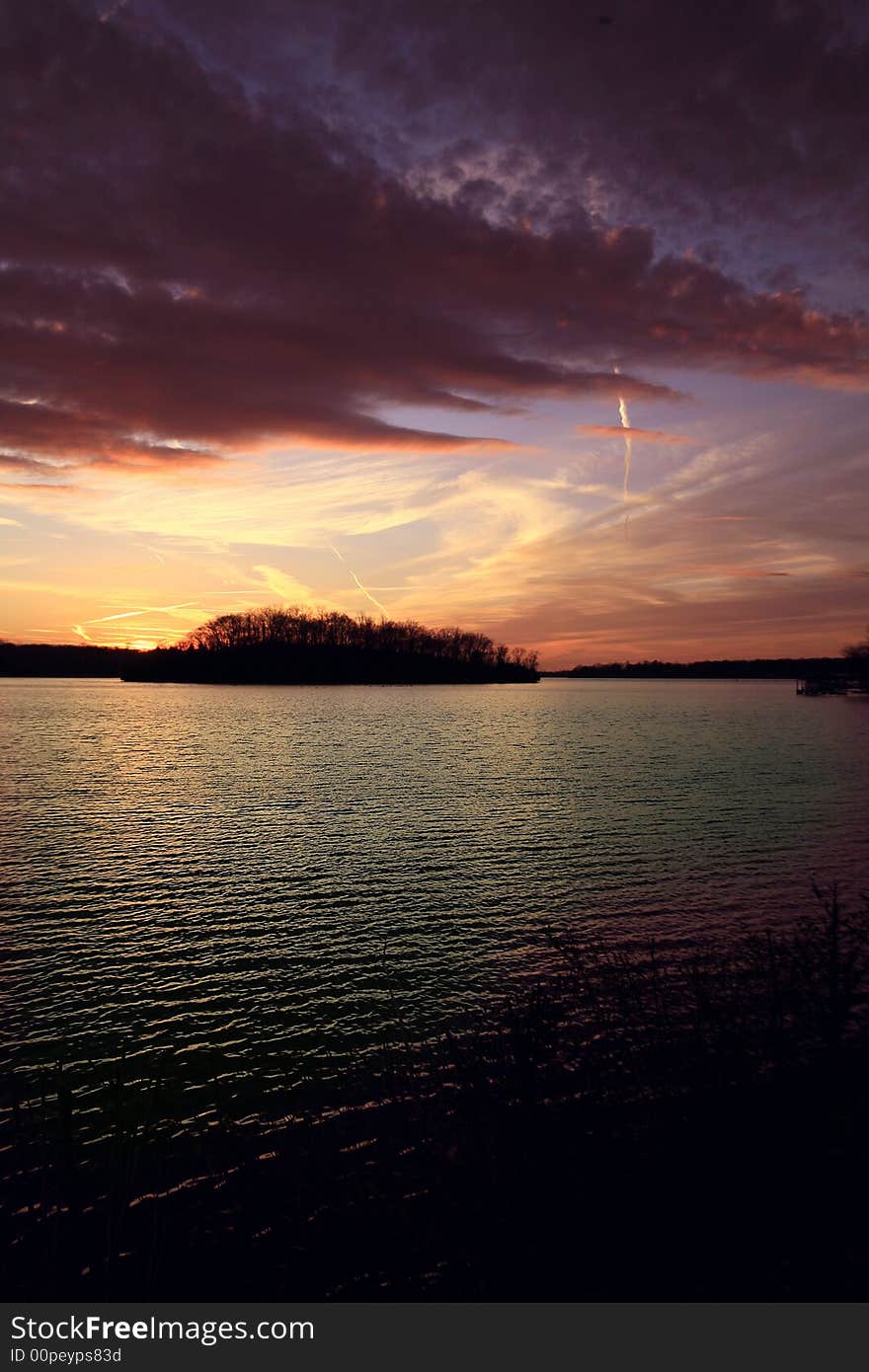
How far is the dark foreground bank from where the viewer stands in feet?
28.8

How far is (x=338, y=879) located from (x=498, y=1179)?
2216 cm

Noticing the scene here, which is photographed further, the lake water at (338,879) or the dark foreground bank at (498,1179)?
the lake water at (338,879)

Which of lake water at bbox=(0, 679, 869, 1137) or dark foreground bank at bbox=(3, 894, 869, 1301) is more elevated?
dark foreground bank at bbox=(3, 894, 869, 1301)

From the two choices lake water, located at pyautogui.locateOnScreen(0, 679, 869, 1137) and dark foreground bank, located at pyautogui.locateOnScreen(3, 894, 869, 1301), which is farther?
lake water, located at pyautogui.locateOnScreen(0, 679, 869, 1137)

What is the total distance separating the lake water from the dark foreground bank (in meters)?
2.04

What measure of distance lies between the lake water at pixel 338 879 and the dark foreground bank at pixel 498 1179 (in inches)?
80.3

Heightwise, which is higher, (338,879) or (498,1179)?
(498,1179)

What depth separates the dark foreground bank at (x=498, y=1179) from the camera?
8.77 meters

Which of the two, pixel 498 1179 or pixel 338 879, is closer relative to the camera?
pixel 498 1179

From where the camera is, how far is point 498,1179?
10242mm

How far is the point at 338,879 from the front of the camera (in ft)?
104

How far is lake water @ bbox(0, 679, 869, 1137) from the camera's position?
1853 cm
